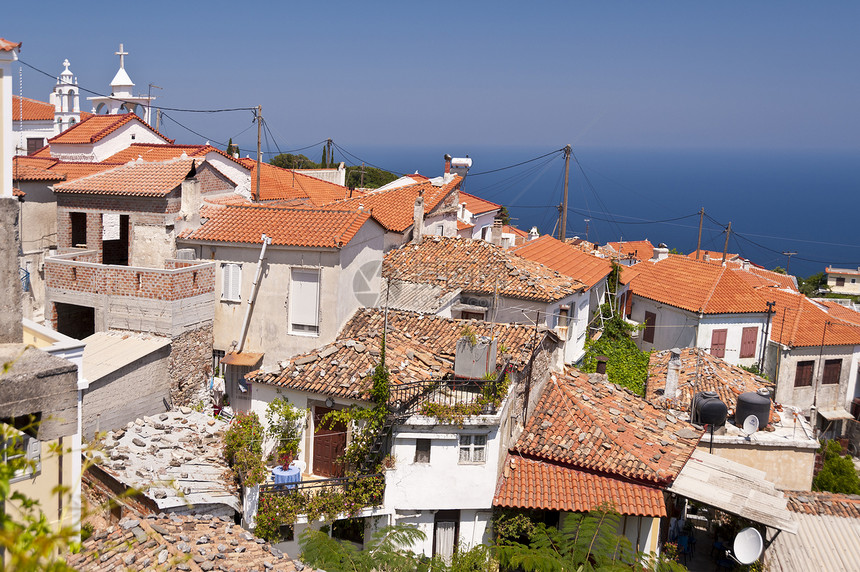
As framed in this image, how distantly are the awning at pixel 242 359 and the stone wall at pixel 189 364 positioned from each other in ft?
1.84

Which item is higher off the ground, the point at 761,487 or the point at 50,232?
the point at 50,232

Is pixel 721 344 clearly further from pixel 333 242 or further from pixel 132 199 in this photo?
pixel 132 199

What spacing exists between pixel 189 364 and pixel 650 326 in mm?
24098

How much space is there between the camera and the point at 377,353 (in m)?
18.5

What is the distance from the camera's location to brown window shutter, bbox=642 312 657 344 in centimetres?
3706

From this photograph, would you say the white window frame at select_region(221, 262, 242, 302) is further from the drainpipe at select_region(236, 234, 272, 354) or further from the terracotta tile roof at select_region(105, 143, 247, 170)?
the terracotta tile roof at select_region(105, 143, 247, 170)

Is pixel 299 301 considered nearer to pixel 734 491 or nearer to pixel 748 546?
pixel 734 491

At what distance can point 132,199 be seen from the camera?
20922 millimetres

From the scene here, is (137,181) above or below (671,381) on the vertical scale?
above

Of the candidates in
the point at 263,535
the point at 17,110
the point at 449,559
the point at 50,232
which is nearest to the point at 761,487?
the point at 449,559

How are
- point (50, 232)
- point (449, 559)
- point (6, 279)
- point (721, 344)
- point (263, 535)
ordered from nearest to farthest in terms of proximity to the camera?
point (6, 279), point (263, 535), point (449, 559), point (50, 232), point (721, 344)

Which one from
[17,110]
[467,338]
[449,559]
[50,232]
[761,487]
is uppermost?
[17,110]

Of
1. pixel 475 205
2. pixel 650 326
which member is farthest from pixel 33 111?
pixel 650 326

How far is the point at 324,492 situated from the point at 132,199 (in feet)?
32.9
